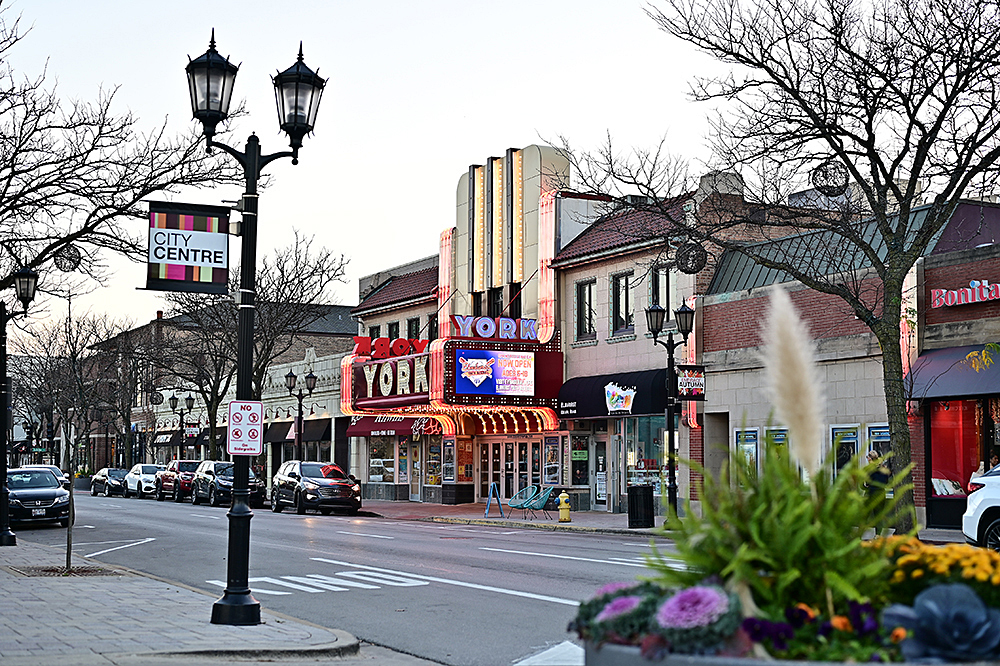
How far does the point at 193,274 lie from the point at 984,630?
9.00 meters

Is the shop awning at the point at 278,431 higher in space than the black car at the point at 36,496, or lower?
higher

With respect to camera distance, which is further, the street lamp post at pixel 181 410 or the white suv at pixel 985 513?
the street lamp post at pixel 181 410

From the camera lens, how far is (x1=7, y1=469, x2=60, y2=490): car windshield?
101 ft

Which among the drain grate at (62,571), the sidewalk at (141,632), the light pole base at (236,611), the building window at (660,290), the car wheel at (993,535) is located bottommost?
the drain grate at (62,571)

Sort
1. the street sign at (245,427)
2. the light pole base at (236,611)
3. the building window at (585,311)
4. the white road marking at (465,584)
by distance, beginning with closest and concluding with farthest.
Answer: the light pole base at (236,611) < the street sign at (245,427) < the white road marking at (465,584) < the building window at (585,311)

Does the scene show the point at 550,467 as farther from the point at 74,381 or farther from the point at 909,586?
the point at 74,381

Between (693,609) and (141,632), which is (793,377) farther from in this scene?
(141,632)

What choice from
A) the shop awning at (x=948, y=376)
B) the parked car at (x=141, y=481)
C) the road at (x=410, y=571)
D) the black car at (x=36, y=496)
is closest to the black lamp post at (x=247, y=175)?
the road at (x=410, y=571)

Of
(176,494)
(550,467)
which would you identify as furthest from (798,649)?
(176,494)

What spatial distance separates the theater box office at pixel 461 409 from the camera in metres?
36.8

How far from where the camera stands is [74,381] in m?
74.5

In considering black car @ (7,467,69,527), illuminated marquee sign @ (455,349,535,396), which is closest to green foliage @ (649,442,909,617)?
black car @ (7,467,69,527)

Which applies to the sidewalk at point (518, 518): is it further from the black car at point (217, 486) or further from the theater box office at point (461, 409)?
the black car at point (217, 486)

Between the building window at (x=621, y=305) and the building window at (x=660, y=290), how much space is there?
45.7 inches
